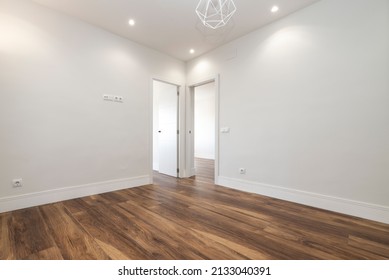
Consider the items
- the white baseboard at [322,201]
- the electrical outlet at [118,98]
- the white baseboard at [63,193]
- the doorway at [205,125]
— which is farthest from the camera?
the doorway at [205,125]

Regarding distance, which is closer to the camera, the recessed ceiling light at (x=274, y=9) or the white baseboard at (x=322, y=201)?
the white baseboard at (x=322, y=201)

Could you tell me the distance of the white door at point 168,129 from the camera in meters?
4.45

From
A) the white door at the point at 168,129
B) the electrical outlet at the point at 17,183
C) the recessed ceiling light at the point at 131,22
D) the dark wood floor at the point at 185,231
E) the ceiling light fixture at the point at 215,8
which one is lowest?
the dark wood floor at the point at 185,231

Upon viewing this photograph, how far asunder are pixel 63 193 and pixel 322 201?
3846 mm

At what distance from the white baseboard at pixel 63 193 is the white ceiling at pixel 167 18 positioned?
275cm

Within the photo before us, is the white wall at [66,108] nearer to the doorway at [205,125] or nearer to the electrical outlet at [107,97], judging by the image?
the electrical outlet at [107,97]

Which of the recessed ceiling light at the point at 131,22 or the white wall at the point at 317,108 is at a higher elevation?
the recessed ceiling light at the point at 131,22

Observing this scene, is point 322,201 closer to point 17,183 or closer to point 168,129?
point 168,129

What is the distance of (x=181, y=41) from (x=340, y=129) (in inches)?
122

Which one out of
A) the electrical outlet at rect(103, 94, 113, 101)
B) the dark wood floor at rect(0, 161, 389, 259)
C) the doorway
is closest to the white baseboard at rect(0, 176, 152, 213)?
the dark wood floor at rect(0, 161, 389, 259)

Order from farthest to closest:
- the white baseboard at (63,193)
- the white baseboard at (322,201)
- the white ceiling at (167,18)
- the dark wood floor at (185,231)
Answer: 1. the white ceiling at (167,18)
2. the white baseboard at (63,193)
3. the white baseboard at (322,201)
4. the dark wood floor at (185,231)

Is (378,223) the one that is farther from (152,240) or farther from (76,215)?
(76,215)

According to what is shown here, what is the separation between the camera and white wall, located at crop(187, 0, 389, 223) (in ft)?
6.95

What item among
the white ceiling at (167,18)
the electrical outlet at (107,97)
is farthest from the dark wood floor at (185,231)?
the white ceiling at (167,18)
